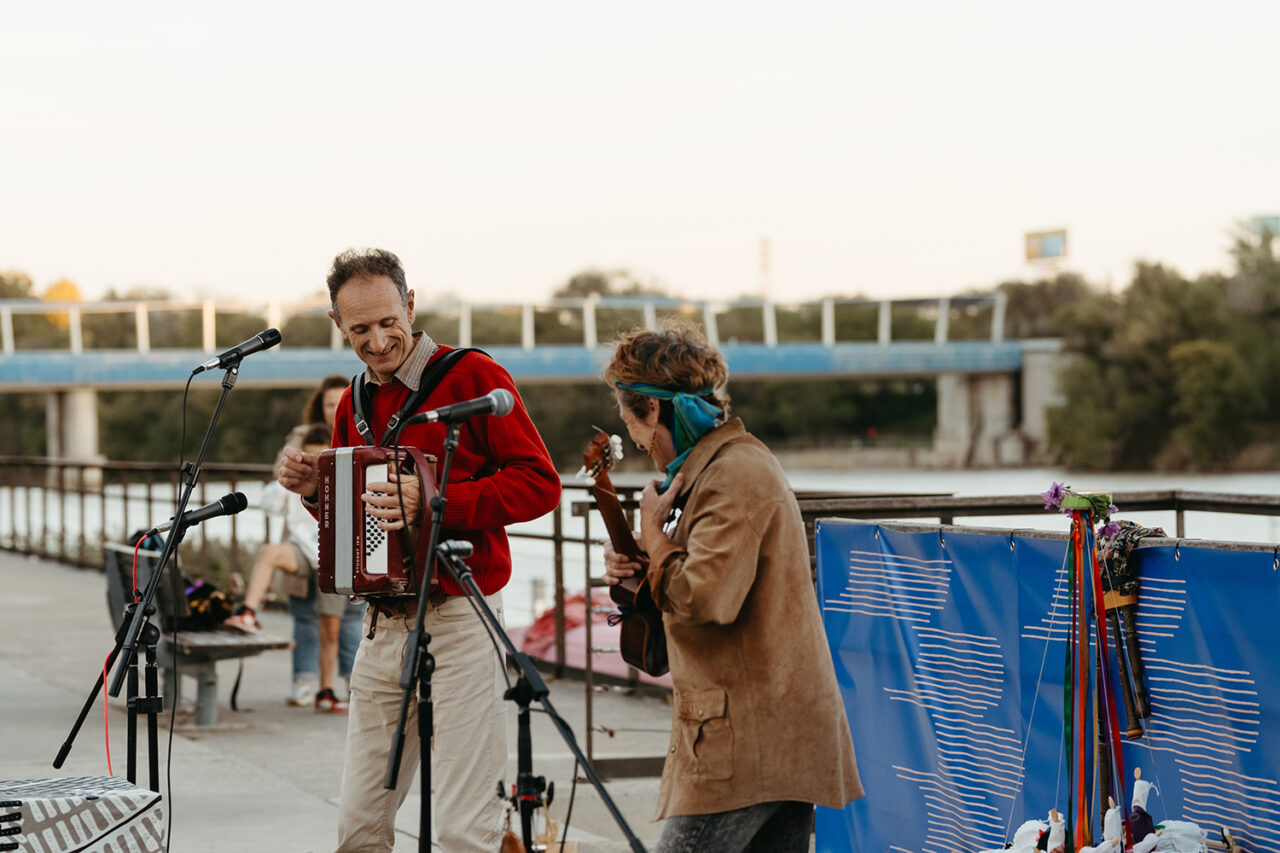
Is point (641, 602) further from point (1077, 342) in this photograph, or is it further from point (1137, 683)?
point (1077, 342)

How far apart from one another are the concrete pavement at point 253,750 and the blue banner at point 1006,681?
1.17 meters

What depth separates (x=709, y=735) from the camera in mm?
3244

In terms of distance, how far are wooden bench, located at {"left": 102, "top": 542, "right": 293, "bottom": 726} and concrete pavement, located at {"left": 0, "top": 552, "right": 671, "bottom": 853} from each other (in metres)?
0.20

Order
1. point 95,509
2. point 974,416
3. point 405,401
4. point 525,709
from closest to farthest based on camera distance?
point 525,709
point 405,401
point 95,509
point 974,416

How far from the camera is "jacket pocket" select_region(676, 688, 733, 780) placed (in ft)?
10.6

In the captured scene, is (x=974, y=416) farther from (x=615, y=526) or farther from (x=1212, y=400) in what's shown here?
(x=615, y=526)

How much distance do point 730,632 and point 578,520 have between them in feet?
45.3

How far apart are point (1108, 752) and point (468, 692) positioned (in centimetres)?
174

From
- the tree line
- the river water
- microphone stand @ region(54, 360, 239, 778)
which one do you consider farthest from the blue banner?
the tree line

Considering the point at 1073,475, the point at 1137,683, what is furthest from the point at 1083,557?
the point at 1073,475

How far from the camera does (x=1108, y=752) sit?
4133 mm

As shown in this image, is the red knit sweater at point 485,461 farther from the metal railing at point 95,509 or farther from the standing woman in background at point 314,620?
the metal railing at point 95,509

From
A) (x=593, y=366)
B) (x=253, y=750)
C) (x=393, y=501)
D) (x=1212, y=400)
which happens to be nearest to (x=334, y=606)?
(x=253, y=750)

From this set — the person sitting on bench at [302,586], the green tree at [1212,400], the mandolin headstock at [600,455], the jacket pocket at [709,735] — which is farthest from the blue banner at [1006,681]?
the green tree at [1212,400]
